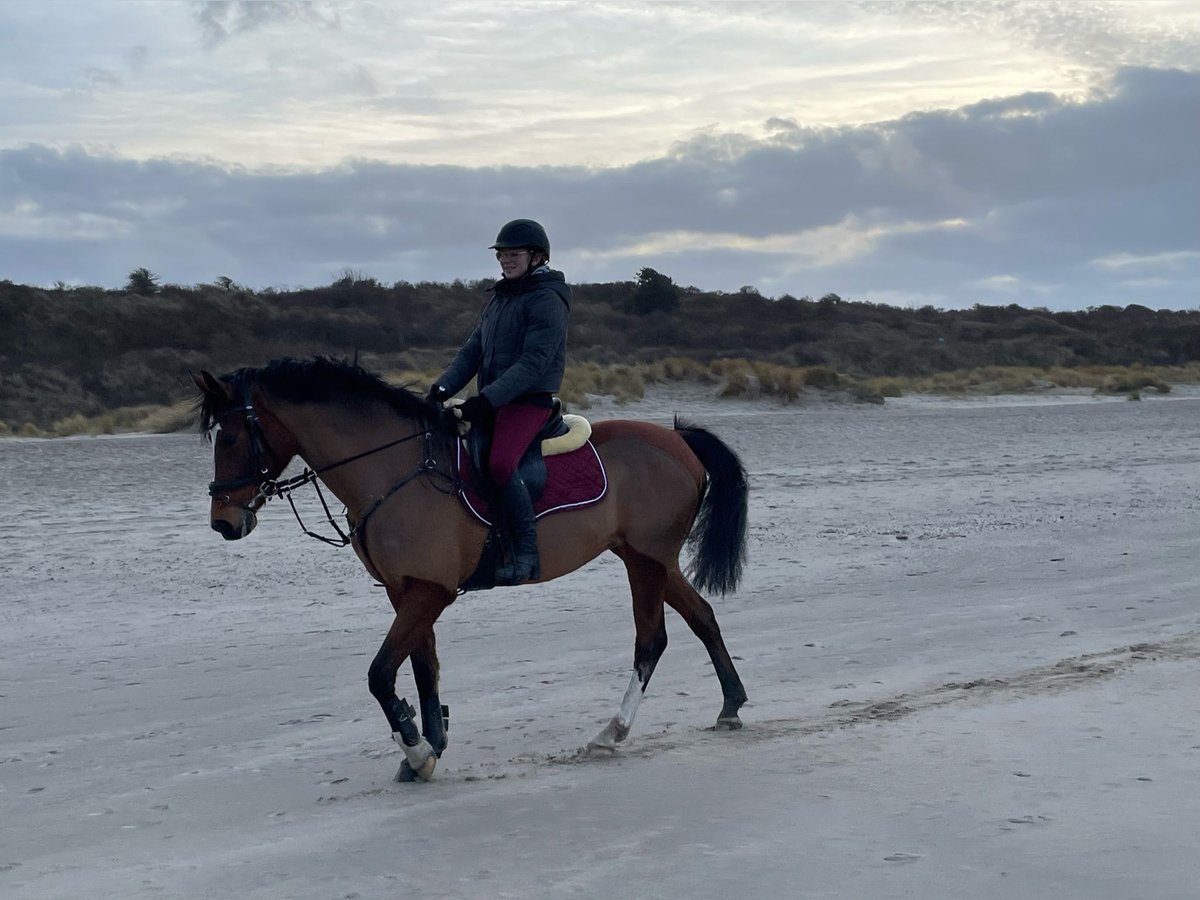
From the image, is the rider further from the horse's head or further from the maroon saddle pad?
the horse's head

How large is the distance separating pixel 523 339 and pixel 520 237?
0.47 m

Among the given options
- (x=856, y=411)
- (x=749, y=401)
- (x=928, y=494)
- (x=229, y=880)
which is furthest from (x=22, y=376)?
(x=229, y=880)

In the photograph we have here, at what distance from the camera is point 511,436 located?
6172mm

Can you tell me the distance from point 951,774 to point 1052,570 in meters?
6.08

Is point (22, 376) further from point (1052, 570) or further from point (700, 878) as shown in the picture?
point (700, 878)

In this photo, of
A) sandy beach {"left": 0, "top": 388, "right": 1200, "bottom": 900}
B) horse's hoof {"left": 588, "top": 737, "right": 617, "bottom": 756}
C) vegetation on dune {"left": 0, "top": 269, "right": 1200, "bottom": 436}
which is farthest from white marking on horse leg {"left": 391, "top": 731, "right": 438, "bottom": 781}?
vegetation on dune {"left": 0, "top": 269, "right": 1200, "bottom": 436}

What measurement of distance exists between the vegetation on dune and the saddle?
1228cm

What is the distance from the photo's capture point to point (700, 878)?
4.33 metres

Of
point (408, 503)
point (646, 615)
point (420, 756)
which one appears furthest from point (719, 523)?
point (420, 756)

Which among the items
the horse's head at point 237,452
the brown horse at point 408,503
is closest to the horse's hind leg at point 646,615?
the brown horse at point 408,503

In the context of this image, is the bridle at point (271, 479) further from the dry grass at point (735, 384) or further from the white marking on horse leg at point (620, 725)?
the dry grass at point (735, 384)

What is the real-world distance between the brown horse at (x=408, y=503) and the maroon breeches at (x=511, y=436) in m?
0.20

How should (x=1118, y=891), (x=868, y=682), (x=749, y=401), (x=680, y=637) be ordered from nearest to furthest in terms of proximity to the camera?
(x=1118, y=891), (x=868, y=682), (x=680, y=637), (x=749, y=401)

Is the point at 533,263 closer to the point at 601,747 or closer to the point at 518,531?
the point at 518,531
